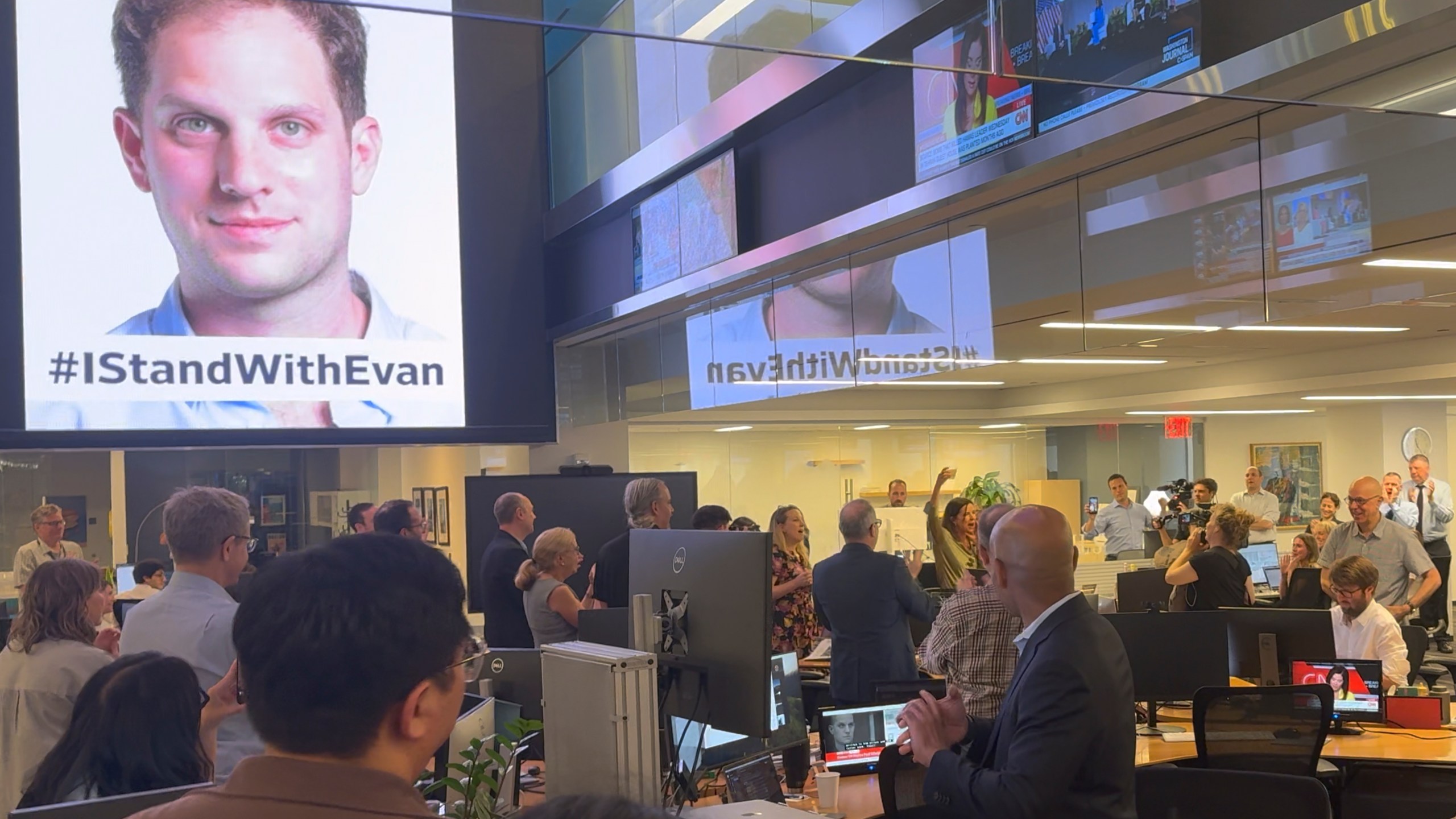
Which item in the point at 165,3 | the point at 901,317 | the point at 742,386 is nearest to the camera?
the point at 901,317

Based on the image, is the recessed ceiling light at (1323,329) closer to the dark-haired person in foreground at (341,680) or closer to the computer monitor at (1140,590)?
the computer monitor at (1140,590)

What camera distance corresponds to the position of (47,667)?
3.56m

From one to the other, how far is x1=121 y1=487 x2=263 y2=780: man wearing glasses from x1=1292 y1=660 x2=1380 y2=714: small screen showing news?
402cm

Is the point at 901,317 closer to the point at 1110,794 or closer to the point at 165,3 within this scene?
the point at 1110,794

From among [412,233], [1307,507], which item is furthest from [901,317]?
[1307,507]

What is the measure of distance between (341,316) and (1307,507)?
34.4 ft

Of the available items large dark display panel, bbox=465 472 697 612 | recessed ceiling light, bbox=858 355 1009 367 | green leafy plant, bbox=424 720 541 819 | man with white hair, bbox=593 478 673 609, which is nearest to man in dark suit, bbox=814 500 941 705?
recessed ceiling light, bbox=858 355 1009 367

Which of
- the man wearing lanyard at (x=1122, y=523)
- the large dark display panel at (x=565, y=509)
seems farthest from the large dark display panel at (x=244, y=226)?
the man wearing lanyard at (x=1122, y=523)

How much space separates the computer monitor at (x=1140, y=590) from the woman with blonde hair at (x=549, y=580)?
362cm

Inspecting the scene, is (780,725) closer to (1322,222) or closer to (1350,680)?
(1322,222)

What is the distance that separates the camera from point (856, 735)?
4121mm

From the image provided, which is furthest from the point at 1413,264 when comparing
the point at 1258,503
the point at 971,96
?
the point at 1258,503

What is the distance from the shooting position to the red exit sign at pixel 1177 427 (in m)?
11.8

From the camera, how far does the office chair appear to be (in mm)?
3395
